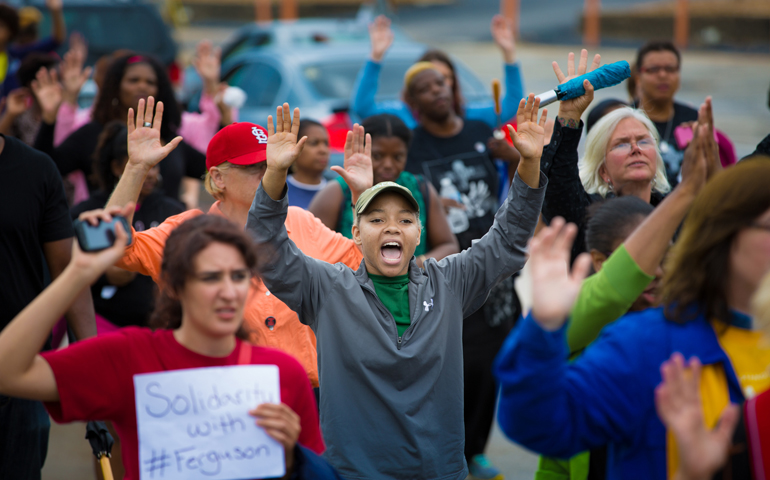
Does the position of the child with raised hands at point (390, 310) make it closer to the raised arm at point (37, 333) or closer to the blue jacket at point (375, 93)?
the raised arm at point (37, 333)

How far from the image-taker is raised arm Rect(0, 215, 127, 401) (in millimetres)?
2035

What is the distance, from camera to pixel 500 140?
5.03 m

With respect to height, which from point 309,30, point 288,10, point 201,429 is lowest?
point 201,429

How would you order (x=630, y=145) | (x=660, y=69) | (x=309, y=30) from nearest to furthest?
(x=630, y=145), (x=660, y=69), (x=309, y=30)

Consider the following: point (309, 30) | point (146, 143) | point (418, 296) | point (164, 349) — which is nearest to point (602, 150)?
point (418, 296)

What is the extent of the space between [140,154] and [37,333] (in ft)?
3.87

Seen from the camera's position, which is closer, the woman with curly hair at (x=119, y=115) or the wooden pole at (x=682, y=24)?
the woman with curly hair at (x=119, y=115)

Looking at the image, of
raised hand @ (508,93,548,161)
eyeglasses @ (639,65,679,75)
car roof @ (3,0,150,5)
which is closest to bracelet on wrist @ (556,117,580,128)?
raised hand @ (508,93,548,161)

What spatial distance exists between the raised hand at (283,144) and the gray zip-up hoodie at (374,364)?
11 centimetres

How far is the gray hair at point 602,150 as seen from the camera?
3.74m

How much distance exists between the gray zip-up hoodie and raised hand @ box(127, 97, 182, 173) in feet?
1.68

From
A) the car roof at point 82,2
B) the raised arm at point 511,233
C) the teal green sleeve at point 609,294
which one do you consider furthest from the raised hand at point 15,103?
the car roof at point 82,2

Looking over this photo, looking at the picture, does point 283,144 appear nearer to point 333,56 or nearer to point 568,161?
point 568,161

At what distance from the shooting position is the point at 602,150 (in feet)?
12.4
